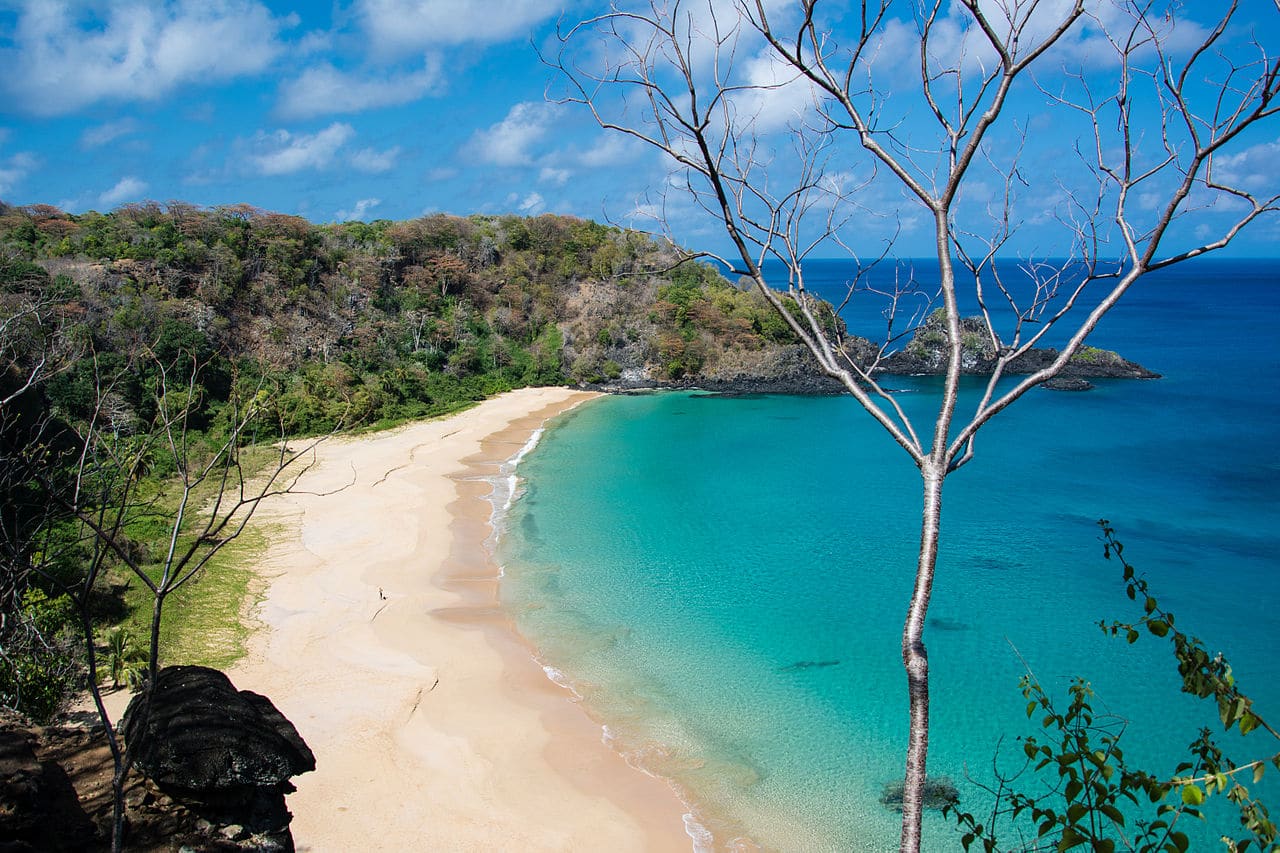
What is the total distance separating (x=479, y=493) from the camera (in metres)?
23.6

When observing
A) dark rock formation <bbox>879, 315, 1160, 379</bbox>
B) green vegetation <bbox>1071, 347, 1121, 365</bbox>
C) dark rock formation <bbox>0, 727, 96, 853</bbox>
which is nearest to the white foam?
dark rock formation <bbox>0, 727, 96, 853</bbox>

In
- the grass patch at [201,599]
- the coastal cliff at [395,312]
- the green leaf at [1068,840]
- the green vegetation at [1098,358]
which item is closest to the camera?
the green leaf at [1068,840]

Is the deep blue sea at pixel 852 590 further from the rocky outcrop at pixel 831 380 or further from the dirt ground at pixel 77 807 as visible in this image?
the rocky outcrop at pixel 831 380

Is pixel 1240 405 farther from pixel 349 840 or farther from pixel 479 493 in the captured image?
pixel 349 840

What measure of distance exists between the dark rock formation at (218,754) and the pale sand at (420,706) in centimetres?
344

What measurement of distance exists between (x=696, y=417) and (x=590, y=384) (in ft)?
28.5

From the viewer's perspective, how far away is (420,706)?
1209 centimetres

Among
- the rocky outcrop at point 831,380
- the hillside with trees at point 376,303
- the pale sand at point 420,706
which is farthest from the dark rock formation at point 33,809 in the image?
the rocky outcrop at point 831,380

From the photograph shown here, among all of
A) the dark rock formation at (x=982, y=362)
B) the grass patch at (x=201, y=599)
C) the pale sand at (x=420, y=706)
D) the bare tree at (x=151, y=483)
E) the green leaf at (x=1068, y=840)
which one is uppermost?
the dark rock formation at (x=982, y=362)

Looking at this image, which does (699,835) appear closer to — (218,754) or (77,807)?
(218,754)

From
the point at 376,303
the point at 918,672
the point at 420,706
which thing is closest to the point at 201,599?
the point at 420,706

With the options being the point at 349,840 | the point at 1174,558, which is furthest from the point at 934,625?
the point at 349,840

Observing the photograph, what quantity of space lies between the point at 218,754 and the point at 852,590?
13.7m

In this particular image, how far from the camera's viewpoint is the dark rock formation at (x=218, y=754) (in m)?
5.59
